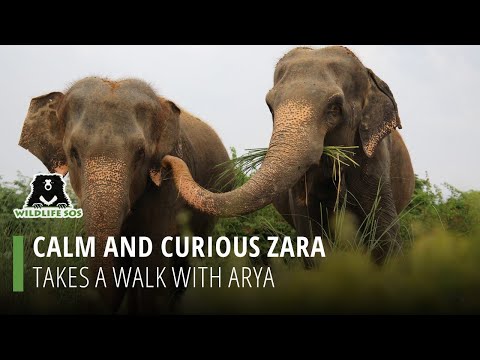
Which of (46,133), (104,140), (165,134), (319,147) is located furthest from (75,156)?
(319,147)

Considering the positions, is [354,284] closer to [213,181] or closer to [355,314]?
[355,314]

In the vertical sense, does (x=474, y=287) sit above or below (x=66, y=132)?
below

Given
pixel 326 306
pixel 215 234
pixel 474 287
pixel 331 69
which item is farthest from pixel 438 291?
pixel 215 234

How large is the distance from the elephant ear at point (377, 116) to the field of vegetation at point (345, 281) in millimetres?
774

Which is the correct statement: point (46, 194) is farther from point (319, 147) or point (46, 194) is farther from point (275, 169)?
point (319, 147)

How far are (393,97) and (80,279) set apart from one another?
3.05 m

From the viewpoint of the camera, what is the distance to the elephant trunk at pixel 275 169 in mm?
6109

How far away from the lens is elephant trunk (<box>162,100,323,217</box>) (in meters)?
6.11

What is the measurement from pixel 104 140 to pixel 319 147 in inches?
61.2

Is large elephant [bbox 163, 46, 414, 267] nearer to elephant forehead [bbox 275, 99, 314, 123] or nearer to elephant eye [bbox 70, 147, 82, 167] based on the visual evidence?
elephant forehead [bbox 275, 99, 314, 123]

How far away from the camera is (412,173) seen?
9.34 meters

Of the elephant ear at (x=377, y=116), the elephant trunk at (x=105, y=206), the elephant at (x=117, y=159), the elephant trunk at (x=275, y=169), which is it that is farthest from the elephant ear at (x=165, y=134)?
the elephant ear at (x=377, y=116)

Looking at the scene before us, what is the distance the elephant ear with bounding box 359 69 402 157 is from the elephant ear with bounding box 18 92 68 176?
2.37 meters

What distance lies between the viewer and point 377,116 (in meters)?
7.47
